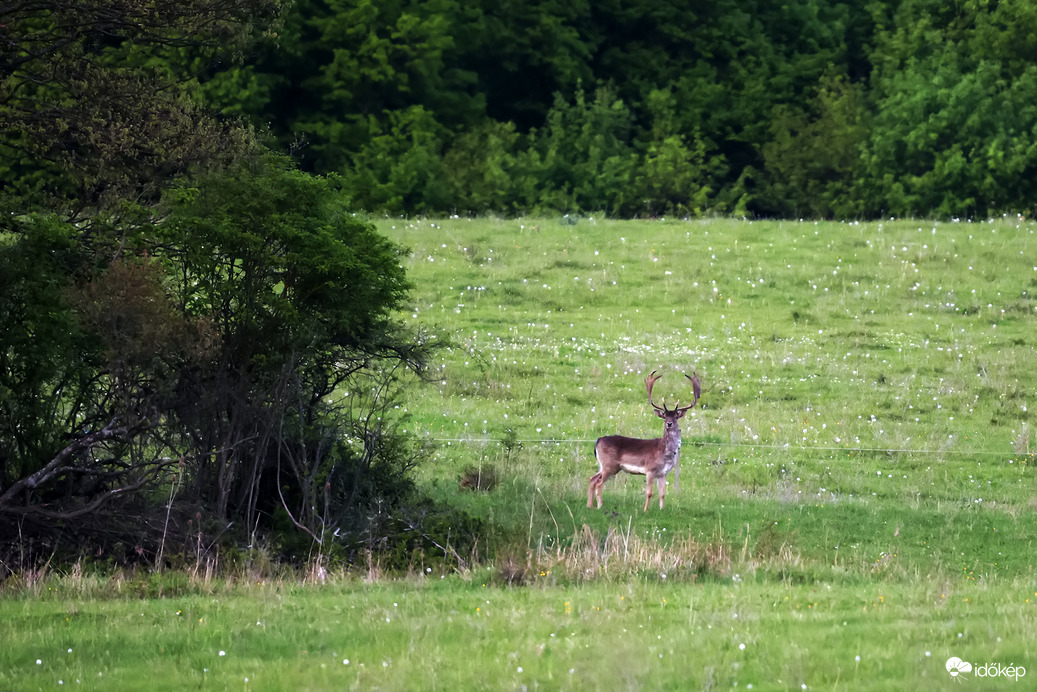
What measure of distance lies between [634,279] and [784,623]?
22.0 meters

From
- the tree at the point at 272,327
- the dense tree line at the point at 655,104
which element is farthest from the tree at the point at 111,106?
the dense tree line at the point at 655,104

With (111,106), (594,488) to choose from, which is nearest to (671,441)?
(594,488)

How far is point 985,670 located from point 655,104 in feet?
155

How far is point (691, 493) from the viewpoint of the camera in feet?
55.5

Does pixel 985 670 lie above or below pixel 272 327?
below

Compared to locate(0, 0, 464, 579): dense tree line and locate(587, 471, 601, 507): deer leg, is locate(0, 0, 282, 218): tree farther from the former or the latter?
locate(587, 471, 601, 507): deer leg

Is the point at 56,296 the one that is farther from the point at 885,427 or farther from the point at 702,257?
the point at 702,257

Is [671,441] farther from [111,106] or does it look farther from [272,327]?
[111,106]

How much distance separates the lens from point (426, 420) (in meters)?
21.5

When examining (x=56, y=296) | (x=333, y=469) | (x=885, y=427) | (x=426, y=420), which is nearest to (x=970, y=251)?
(x=885, y=427)

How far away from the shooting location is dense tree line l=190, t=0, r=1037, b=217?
49.3m

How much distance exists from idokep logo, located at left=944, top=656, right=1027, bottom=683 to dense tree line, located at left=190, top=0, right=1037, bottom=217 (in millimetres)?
40980

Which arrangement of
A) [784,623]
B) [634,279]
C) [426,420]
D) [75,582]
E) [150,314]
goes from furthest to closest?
[634,279]
[426,420]
[150,314]
[75,582]
[784,623]

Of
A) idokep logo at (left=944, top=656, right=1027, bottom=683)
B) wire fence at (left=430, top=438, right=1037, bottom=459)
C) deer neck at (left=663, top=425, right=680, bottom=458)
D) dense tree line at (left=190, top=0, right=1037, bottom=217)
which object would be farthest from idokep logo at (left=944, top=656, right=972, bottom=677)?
dense tree line at (left=190, top=0, right=1037, bottom=217)
